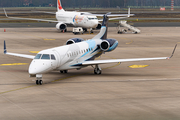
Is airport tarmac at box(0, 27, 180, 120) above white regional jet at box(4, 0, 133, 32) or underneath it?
underneath

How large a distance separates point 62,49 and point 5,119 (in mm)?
11400

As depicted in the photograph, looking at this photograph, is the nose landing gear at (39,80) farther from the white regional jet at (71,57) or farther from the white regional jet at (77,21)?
the white regional jet at (77,21)

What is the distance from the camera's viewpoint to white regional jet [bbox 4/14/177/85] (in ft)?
80.6

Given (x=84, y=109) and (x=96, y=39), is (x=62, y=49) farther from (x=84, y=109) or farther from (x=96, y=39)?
(x=84, y=109)

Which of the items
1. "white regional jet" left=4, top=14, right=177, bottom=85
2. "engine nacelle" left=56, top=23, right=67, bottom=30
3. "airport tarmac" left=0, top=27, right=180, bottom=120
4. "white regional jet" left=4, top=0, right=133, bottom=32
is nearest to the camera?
"airport tarmac" left=0, top=27, right=180, bottom=120

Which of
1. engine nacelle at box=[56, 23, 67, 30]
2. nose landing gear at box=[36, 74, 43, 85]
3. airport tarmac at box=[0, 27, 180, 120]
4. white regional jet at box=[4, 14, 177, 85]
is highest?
engine nacelle at box=[56, 23, 67, 30]

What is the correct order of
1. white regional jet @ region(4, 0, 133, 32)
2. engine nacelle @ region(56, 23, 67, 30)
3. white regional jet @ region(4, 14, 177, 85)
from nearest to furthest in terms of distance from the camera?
white regional jet @ region(4, 14, 177, 85) < white regional jet @ region(4, 0, 133, 32) < engine nacelle @ region(56, 23, 67, 30)

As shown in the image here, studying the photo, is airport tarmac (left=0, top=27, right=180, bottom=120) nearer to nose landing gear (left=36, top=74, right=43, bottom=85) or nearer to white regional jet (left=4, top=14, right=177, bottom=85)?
nose landing gear (left=36, top=74, right=43, bottom=85)

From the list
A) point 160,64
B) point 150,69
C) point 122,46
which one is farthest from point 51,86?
point 122,46

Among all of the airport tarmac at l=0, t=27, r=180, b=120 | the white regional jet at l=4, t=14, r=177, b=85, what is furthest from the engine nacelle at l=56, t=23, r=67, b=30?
the white regional jet at l=4, t=14, r=177, b=85

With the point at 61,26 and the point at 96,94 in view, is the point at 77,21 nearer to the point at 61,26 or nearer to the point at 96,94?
the point at 61,26

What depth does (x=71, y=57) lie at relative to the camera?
2769 cm

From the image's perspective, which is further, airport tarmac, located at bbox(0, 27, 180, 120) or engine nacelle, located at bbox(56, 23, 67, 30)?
engine nacelle, located at bbox(56, 23, 67, 30)

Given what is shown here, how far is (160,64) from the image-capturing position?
3578cm
